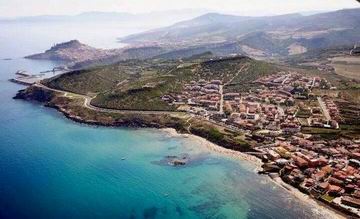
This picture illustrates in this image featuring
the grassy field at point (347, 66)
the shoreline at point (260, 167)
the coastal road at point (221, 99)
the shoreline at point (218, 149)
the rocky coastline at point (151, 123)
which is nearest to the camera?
the shoreline at point (260, 167)

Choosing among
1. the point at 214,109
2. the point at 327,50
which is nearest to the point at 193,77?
the point at 214,109

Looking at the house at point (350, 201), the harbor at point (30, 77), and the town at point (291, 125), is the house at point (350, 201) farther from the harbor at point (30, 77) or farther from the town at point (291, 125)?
the harbor at point (30, 77)

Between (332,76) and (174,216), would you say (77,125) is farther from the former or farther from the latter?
(332,76)

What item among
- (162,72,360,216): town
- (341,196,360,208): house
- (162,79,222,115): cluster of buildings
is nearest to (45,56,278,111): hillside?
(162,79,222,115): cluster of buildings

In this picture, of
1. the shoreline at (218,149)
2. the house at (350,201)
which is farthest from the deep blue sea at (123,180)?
the house at (350,201)

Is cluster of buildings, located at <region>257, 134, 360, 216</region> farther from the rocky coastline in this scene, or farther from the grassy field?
the grassy field

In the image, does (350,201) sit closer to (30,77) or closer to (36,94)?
(36,94)
